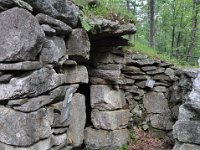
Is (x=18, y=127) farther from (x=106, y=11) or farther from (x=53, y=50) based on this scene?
Result: (x=106, y=11)

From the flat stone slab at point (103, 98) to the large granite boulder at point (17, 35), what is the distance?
296 centimetres

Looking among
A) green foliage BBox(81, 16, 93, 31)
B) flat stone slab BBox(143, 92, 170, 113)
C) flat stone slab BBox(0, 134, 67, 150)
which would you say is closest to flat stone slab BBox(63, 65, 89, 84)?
green foliage BBox(81, 16, 93, 31)

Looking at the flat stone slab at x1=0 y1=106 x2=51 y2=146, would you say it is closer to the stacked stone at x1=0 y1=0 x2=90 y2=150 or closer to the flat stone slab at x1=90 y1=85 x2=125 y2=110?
the stacked stone at x1=0 y1=0 x2=90 y2=150

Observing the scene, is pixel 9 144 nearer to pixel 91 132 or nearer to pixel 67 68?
pixel 67 68

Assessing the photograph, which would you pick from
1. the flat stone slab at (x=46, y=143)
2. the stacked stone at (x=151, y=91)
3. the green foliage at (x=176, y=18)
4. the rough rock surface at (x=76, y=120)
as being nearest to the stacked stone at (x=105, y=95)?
the rough rock surface at (x=76, y=120)

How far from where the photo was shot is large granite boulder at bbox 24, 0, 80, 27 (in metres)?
3.93

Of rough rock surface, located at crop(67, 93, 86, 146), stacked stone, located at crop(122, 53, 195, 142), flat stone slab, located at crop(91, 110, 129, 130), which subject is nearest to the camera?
rough rock surface, located at crop(67, 93, 86, 146)

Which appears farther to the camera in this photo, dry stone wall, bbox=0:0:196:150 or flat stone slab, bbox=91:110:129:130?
flat stone slab, bbox=91:110:129:130

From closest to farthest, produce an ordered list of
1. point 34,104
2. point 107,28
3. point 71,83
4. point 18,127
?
1. point 18,127
2. point 34,104
3. point 71,83
4. point 107,28

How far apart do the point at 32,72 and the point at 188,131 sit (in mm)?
2382

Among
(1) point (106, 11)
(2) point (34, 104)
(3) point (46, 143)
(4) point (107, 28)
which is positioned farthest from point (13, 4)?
(1) point (106, 11)

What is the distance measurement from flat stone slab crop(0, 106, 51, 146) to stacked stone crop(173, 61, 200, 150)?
209 centimetres

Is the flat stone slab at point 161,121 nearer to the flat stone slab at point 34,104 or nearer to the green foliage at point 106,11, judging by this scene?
the green foliage at point 106,11

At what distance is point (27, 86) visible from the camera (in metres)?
3.54
